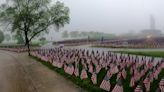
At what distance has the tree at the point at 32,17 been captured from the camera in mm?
53250

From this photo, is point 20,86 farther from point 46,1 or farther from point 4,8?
point 4,8

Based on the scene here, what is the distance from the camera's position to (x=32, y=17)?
2121 inches

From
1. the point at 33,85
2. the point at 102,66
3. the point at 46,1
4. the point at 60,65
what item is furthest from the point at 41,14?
the point at 33,85

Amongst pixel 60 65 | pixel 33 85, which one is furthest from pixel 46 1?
pixel 33 85

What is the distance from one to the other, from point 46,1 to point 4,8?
1051 centimetres

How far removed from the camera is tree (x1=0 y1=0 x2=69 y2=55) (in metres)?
53.2

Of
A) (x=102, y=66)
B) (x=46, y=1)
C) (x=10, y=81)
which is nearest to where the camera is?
(x=10, y=81)

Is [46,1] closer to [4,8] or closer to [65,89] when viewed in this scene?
[4,8]

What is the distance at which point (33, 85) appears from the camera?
67.7 ft

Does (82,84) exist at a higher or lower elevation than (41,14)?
lower

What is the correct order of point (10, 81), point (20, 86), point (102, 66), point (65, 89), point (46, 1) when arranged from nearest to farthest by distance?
1. point (65, 89)
2. point (20, 86)
3. point (10, 81)
4. point (102, 66)
5. point (46, 1)

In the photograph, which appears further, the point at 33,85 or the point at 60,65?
the point at 60,65

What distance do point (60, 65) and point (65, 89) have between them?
1022 cm

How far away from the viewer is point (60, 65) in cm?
2870
